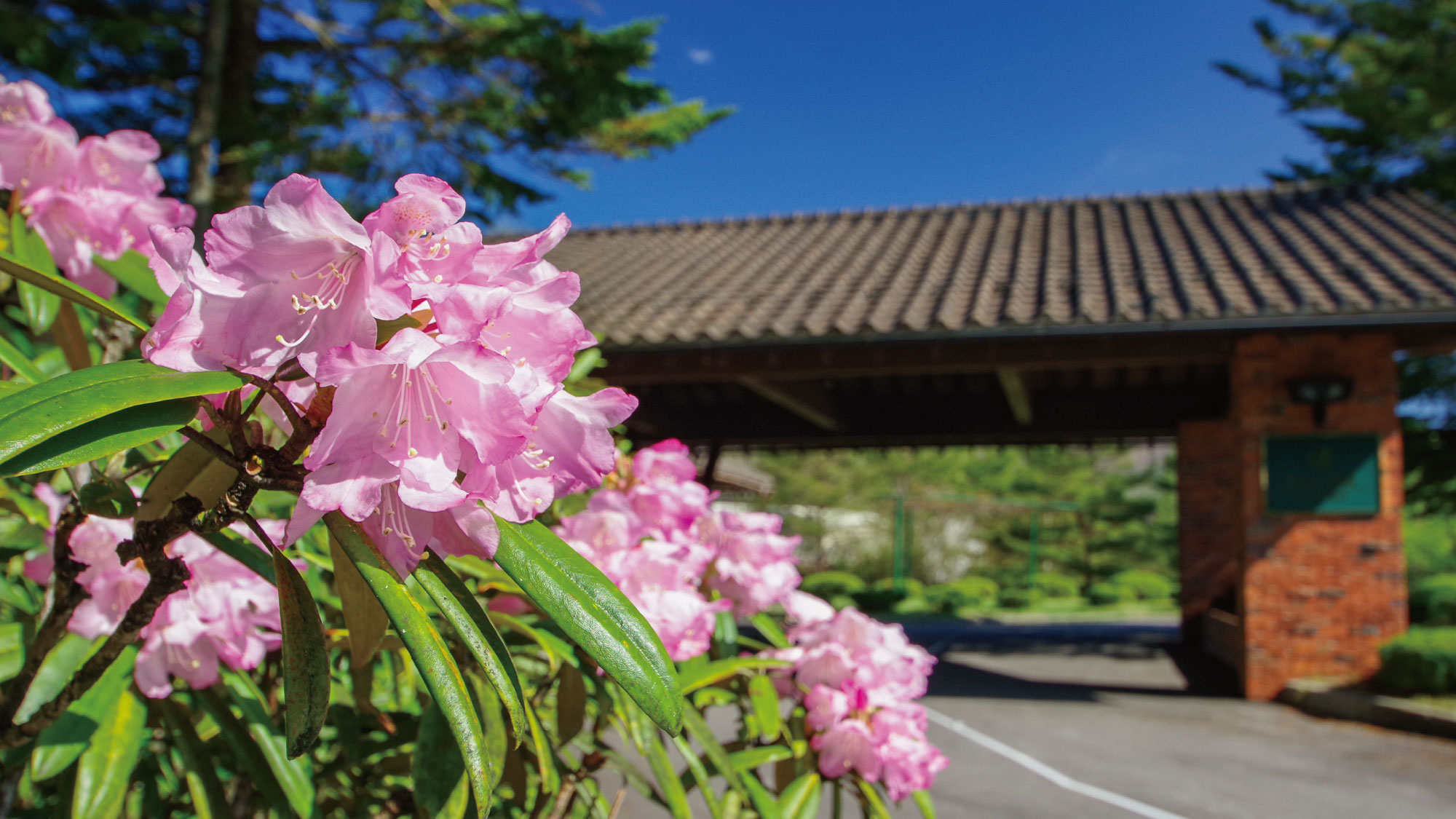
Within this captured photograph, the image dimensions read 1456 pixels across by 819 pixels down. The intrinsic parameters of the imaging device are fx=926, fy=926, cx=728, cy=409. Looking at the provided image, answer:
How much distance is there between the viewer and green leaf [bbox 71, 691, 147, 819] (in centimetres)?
82

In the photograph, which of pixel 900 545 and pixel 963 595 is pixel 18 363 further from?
pixel 900 545

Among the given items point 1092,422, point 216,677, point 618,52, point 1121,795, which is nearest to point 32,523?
point 216,677

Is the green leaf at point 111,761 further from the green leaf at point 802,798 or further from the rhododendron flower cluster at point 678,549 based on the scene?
the green leaf at point 802,798

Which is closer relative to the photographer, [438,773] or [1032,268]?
[438,773]

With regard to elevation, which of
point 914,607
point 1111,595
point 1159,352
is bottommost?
point 914,607

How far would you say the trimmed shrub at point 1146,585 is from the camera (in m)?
14.8

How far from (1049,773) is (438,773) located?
3538 mm

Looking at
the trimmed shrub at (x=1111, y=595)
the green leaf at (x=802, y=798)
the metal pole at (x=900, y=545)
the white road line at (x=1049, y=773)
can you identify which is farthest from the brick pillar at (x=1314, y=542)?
the trimmed shrub at (x=1111, y=595)

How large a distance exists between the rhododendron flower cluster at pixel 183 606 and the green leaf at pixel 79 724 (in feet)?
0.09

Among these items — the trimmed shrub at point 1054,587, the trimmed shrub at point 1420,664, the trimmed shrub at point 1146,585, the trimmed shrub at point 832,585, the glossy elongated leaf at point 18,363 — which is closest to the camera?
the glossy elongated leaf at point 18,363

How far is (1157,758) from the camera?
4074 mm

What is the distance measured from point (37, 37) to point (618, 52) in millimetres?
3551

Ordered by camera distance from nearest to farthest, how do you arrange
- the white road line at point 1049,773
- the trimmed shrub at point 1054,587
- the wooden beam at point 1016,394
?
the white road line at point 1049,773
the wooden beam at point 1016,394
the trimmed shrub at point 1054,587

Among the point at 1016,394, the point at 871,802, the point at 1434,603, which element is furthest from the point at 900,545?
the point at 871,802
